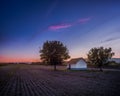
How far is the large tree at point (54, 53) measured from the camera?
2274 inches

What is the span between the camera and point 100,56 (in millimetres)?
52562

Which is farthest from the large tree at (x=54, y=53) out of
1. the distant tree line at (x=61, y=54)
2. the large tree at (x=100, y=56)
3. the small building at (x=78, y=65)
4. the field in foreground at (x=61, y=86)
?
the field in foreground at (x=61, y=86)

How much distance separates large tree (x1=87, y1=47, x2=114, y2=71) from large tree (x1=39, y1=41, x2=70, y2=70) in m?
11.2

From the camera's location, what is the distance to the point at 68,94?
13141 mm

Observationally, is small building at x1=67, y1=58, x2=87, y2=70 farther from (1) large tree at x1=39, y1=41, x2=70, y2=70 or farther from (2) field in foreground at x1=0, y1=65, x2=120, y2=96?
(2) field in foreground at x1=0, y1=65, x2=120, y2=96

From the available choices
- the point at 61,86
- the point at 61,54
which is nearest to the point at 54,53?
the point at 61,54

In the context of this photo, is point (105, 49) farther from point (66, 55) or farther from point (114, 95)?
point (114, 95)

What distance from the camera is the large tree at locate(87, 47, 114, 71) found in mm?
52312

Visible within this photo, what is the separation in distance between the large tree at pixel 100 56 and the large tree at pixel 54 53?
11180mm

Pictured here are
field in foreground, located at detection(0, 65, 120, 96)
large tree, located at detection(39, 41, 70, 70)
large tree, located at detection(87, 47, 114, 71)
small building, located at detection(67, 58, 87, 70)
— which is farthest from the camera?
small building, located at detection(67, 58, 87, 70)

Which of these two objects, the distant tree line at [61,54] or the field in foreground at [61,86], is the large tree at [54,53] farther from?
the field in foreground at [61,86]

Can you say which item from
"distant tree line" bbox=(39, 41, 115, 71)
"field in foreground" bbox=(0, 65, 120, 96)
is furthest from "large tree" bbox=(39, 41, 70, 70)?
"field in foreground" bbox=(0, 65, 120, 96)

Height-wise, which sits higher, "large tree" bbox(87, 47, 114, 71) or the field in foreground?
"large tree" bbox(87, 47, 114, 71)

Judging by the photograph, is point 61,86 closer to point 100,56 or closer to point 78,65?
point 100,56
